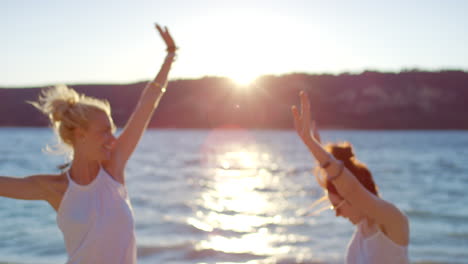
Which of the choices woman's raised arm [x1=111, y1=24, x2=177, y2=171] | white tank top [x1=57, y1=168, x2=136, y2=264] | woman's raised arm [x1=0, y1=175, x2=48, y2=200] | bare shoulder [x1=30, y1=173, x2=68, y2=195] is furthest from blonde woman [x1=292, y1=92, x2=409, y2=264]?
woman's raised arm [x1=0, y1=175, x2=48, y2=200]

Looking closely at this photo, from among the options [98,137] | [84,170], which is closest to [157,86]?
[98,137]

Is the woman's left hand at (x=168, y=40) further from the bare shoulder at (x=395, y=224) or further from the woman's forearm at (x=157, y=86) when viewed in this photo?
the bare shoulder at (x=395, y=224)

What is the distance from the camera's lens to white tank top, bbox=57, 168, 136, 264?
2.90 metres

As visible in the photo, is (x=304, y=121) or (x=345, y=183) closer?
(x=345, y=183)

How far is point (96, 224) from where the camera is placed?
291cm

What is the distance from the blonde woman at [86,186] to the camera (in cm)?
290

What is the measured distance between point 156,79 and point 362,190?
Result: 1.56 m

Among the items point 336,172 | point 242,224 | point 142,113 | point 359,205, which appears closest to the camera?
point 336,172

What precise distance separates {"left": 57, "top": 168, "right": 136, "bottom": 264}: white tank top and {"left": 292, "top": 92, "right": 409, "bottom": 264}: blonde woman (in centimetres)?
110

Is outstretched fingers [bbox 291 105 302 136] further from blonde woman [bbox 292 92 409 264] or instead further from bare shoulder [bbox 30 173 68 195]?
bare shoulder [bbox 30 173 68 195]

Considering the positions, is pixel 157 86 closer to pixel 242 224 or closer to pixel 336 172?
pixel 336 172

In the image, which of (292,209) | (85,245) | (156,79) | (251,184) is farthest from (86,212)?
(251,184)

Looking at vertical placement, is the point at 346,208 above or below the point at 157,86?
below

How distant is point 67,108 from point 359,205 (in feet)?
5.44
